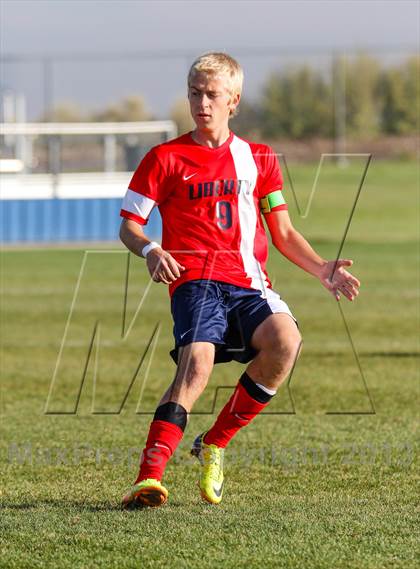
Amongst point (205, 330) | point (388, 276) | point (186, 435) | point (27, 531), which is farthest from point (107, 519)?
point (388, 276)

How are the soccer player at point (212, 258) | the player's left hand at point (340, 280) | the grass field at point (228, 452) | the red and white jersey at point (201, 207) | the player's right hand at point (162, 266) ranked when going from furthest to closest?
the player's left hand at point (340, 280), the red and white jersey at point (201, 207), the soccer player at point (212, 258), the player's right hand at point (162, 266), the grass field at point (228, 452)

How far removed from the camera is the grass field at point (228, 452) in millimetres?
4570

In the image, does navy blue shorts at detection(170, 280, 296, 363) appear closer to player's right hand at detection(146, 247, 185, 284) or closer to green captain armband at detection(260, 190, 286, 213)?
player's right hand at detection(146, 247, 185, 284)

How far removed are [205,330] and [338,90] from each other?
125 ft

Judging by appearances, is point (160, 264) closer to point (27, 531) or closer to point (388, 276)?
point (27, 531)

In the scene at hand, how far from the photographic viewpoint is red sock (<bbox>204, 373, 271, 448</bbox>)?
5.75 meters

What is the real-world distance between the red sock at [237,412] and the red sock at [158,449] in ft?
1.46

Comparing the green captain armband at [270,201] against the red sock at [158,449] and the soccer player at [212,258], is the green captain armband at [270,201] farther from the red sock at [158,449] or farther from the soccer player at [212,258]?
the red sock at [158,449]

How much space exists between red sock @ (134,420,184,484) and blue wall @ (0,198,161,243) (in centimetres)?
2302

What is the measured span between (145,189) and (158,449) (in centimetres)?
116

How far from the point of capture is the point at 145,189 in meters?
5.53

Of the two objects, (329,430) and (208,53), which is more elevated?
(208,53)

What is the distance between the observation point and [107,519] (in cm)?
500

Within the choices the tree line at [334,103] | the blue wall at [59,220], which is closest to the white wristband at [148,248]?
the blue wall at [59,220]
